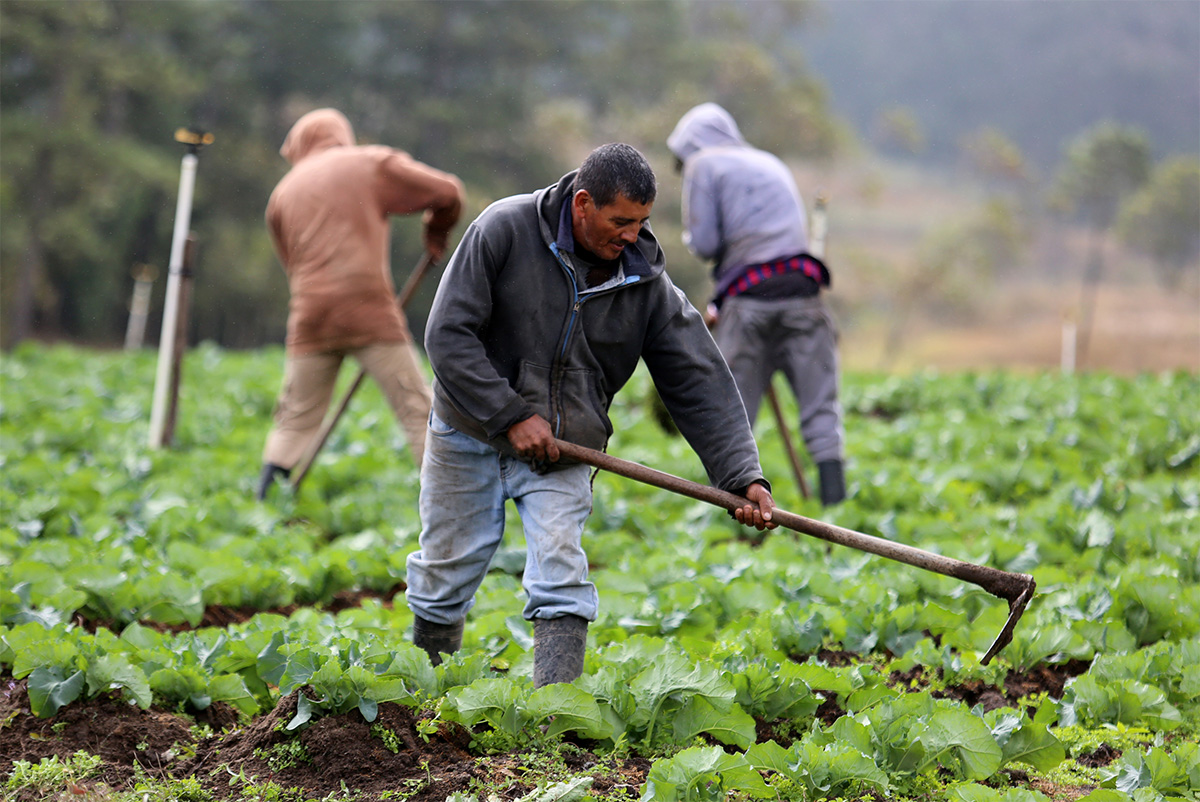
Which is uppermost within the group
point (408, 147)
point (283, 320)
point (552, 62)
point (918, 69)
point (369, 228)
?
point (918, 69)

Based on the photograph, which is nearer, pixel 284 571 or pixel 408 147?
pixel 284 571

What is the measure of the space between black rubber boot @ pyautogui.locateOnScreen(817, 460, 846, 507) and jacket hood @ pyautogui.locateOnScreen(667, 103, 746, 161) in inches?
69.8

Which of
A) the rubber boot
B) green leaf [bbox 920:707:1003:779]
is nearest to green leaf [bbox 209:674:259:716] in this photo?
the rubber boot

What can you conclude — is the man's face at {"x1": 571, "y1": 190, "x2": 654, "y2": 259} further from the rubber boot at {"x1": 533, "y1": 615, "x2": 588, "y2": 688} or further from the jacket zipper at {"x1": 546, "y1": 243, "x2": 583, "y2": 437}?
the rubber boot at {"x1": 533, "y1": 615, "x2": 588, "y2": 688}

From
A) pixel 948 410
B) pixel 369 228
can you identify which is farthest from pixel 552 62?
pixel 369 228

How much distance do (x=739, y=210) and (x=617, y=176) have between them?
9.84ft

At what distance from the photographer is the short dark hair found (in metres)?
3.26

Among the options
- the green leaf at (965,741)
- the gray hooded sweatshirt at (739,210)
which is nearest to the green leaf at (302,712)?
the green leaf at (965,741)

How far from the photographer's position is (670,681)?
3240 mm

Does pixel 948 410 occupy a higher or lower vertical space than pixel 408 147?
lower

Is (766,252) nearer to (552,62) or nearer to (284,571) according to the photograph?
(284,571)

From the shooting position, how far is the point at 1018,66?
96750 mm

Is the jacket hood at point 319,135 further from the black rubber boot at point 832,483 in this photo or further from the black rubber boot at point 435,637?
the black rubber boot at point 435,637

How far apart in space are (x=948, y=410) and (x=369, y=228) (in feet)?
20.2
